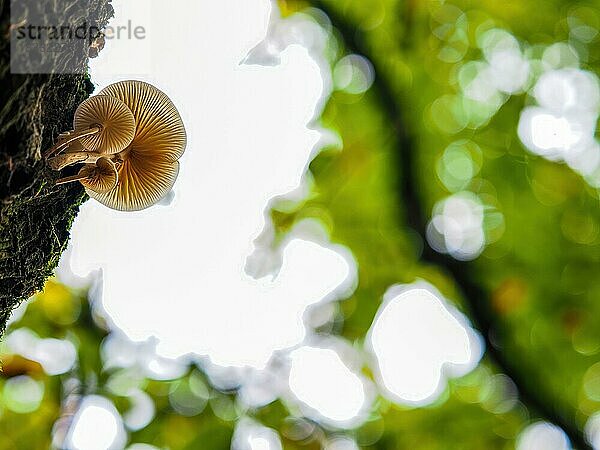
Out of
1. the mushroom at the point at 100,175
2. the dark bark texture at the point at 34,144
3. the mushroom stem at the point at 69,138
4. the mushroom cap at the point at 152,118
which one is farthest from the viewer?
the mushroom cap at the point at 152,118

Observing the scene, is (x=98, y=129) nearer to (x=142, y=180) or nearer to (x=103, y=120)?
(x=103, y=120)

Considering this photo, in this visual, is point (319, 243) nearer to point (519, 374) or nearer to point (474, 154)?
point (474, 154)

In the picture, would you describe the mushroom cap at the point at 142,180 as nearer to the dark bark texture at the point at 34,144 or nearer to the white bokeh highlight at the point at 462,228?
the dark bark texture at the point at 34,144

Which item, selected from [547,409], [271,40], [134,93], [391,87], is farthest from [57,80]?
[547,409]

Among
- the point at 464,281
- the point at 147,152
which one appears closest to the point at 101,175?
the point at 147,152

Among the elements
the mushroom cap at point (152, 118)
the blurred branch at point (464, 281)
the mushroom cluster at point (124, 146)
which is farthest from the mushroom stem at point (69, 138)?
the blurred branch at point (464, 281)

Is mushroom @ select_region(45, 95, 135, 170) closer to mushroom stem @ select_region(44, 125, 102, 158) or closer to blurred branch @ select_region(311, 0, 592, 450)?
mushroom stem @ select_region(44, 125, 102, 158)

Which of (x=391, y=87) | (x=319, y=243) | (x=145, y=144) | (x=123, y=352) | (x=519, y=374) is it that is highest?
(x=145, y=144)
